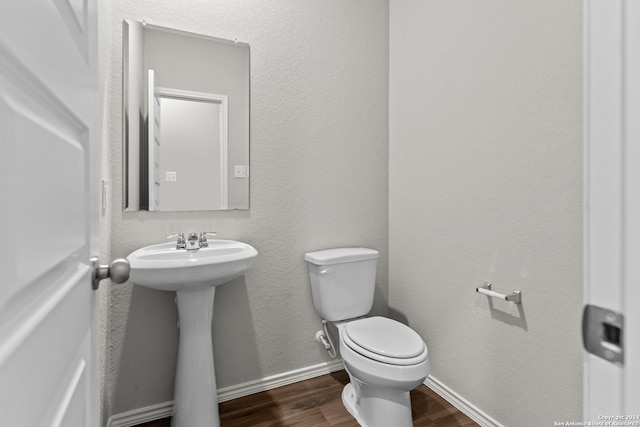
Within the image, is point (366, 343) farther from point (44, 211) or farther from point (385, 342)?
point (44, 211)

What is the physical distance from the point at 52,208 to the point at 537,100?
5.00 feet

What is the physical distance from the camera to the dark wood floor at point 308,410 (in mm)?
1534

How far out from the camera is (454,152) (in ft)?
5.31

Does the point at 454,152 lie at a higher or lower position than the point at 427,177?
higher

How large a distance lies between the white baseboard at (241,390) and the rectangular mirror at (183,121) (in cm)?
97

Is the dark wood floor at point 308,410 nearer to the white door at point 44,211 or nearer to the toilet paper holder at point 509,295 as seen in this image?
Answer: the toilet paper holder at point 509,295

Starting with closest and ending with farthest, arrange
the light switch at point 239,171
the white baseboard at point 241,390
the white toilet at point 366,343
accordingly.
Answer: the white toilet at point 366,343 < the white baseboard at point 241,390 < the light switch at point 239,171

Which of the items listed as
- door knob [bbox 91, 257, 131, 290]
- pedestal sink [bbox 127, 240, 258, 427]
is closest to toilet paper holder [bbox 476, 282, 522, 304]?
pedestal sink [bbox 127, 240, 258, 427]

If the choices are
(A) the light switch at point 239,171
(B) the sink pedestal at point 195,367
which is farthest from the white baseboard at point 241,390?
(A) the light switch at point 239,171

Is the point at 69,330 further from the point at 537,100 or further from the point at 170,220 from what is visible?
the point at 537,100

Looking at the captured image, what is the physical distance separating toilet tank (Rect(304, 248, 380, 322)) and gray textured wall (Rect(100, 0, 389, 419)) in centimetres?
12

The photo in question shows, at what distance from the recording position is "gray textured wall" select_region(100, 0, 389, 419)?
59.9 inches

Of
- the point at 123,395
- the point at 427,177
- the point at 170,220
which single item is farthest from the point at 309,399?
the point at 427,177

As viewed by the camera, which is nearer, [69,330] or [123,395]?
[69,330]
